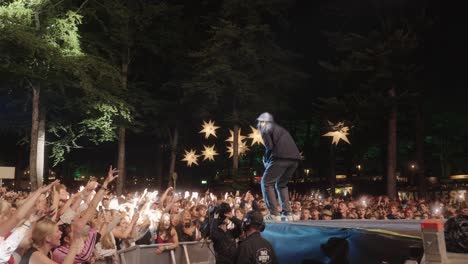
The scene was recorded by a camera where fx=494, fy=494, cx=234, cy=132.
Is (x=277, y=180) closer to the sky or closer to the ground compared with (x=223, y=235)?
closer to the sky

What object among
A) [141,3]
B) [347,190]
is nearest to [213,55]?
[141,3]

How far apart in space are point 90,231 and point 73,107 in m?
25.5

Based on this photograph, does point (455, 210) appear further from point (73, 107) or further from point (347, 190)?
point (347, 190)

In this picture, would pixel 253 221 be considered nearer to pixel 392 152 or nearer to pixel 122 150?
pixel 392 152

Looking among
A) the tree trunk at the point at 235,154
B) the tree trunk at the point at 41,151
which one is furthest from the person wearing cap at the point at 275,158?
the tree trunk at the point at 235,154

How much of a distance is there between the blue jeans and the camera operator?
2.59 meters

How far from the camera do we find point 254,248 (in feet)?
18.2

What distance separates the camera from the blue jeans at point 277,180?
9.16 m

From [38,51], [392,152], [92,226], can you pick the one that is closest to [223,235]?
[92,226]

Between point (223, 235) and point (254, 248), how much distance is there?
968mm

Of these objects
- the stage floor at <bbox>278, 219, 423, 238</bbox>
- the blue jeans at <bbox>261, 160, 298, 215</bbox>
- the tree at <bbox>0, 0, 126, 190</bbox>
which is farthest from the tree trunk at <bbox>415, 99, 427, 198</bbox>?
the stage floor at <bbox>278, 219, 423, 238</bbox>

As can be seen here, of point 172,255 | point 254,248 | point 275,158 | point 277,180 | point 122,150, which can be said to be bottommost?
point 172,255

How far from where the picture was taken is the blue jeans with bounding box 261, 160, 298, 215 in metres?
9.16

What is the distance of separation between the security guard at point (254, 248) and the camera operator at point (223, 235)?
582 millimetres
